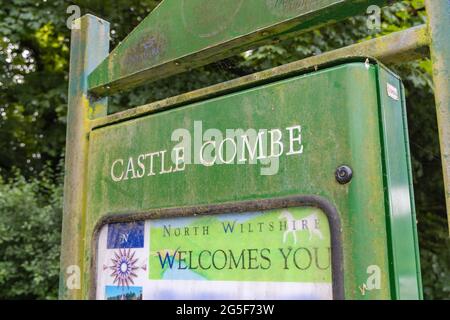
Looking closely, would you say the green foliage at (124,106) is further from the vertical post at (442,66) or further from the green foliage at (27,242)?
the vertical post at (442,66)

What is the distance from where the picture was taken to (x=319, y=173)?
44.6 inches

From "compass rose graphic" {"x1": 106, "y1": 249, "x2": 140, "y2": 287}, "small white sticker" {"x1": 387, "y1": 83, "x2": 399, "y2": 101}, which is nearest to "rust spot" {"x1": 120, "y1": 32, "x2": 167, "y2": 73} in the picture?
"compass rose graphic" {"x1": 106, "y1": 249, "x2": 140, "y2": 287}

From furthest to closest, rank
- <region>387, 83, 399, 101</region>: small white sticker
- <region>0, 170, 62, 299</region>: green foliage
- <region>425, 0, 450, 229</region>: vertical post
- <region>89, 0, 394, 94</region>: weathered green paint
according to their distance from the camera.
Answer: <region>0, 170, 62, 299</region>: green foliage, <region>89, 0, 394, 94</region>: weathered green paint, <region>387, 83, 399, 101</region>: small white sticker, <region>425, 0, 450, 229</region>: vertical post

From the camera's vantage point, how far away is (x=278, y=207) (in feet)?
3.88

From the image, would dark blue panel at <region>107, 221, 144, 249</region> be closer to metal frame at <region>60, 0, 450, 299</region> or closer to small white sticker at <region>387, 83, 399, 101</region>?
metal frame at <region>60, 0, 450, 299</region>

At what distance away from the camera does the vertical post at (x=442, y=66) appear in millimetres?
1038

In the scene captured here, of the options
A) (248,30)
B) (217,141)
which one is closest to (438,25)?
(248,30)

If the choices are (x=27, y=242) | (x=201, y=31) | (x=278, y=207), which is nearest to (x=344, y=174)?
(x=278, y=207)

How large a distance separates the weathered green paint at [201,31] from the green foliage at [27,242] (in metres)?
3.17

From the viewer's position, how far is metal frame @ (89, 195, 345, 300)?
1.07 metres

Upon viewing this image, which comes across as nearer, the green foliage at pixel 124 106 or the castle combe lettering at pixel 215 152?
the castle combe lettering at pixel 215 152

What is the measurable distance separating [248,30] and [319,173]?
0.50m

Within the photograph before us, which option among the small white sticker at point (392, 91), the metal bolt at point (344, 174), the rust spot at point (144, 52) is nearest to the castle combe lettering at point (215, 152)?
the metal bolt at point (344, 174)

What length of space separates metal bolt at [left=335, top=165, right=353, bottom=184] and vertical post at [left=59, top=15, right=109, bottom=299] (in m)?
0.98
